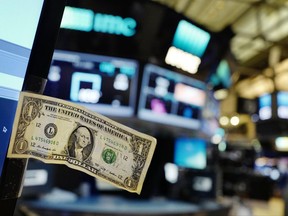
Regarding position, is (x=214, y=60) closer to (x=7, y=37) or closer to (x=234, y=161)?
(x=7, y=37)

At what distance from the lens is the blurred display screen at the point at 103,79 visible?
3.79 metres

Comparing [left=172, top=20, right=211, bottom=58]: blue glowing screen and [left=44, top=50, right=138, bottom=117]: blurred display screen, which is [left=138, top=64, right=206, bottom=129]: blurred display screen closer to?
[left=44, top=50, right=138, bottom=117]: blurred display screen

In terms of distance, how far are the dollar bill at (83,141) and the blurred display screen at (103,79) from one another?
2.85m

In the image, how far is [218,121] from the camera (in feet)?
21.5

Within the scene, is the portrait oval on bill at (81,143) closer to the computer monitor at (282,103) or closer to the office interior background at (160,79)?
the office interior background at (160,79)

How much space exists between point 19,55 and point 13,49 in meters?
0.02

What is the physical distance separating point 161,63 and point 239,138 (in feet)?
24.6

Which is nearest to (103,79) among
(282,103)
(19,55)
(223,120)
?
(282,103)

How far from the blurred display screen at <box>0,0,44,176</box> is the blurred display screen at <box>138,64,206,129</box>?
3.33 meters

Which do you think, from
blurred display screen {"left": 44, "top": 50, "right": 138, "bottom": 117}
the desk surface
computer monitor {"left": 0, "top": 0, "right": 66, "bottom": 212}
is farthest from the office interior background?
computer monitor {"left": 0, "top": 0, "right": 66, "bottom": 212}

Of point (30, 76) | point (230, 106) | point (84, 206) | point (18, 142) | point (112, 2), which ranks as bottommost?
point (84, 206)

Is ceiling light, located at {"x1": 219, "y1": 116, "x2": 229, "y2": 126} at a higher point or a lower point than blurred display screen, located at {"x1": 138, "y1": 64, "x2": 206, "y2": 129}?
higher

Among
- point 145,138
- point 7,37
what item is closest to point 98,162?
point 145,138

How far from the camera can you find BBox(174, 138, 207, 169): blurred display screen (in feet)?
21.2
